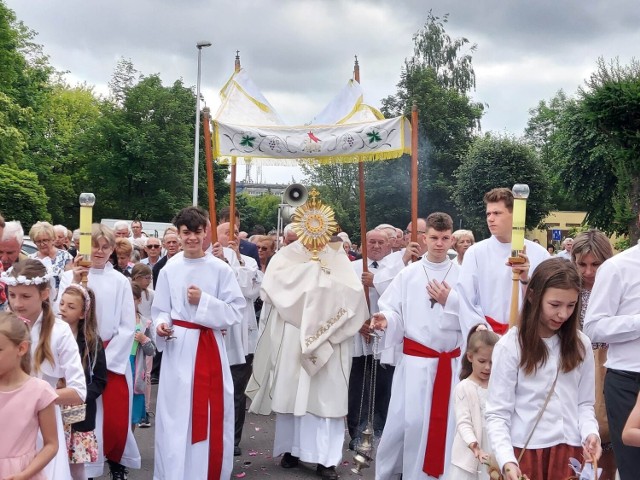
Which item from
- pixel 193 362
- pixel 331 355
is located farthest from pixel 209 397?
pixel 331 355

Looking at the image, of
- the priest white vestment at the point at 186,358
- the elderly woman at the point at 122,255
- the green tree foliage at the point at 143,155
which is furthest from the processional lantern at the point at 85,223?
the green tree foliage at the point at 143,155

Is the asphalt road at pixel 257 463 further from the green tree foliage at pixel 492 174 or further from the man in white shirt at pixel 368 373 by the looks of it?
the green tree foliage at pixel 492 174

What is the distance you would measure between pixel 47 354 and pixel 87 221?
873 millimetres

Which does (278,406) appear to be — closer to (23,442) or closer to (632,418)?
(23,442)

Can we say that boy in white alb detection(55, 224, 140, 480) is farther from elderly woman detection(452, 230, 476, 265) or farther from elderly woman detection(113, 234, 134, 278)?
elderly woman detection(452, 230, 476, 265)

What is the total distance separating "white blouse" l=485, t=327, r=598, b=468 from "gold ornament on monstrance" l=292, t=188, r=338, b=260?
13.4ft

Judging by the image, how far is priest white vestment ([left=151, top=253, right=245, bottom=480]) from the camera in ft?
21.8

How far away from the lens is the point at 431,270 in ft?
22.7

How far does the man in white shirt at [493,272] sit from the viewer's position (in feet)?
20.4

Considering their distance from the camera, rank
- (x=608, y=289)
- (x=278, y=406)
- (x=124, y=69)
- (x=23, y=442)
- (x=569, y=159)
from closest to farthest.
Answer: (x=23, y=442) < (x=608, y=289) < (x=278, y=406) < (x=569, y=159) < (x=124, y=69)

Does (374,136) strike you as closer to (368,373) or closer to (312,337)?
(312,337)

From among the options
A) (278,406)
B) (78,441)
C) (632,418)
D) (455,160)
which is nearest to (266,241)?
(278,406)

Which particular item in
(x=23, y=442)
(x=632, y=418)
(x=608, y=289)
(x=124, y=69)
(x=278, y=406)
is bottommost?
(x=278, y=406)

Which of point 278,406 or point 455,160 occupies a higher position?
point 455,160
